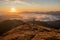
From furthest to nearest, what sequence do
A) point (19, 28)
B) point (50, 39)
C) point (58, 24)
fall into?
point (19, 28), point (58, 24), point (50, 39)

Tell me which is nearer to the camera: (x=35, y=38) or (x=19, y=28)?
(x=35, y=38)

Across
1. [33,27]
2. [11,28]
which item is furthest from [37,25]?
[11,28]

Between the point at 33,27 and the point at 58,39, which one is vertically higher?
the point at 58,39

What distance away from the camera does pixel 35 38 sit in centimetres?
1053

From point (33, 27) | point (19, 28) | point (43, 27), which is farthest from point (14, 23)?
point (43, 27)

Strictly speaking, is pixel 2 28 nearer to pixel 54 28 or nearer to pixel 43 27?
pixel 43 27

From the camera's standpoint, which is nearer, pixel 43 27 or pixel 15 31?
pixel 15 31

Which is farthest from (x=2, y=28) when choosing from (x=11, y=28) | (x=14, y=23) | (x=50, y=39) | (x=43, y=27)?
(x=50, y=39)

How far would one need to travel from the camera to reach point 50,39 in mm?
10344

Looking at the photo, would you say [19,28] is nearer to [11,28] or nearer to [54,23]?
[11,28]

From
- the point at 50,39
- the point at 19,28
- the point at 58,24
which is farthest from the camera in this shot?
the point at 19,28

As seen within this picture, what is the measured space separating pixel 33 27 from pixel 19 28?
4.71ft

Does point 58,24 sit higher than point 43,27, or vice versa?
point 58,24

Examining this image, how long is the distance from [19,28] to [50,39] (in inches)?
173
